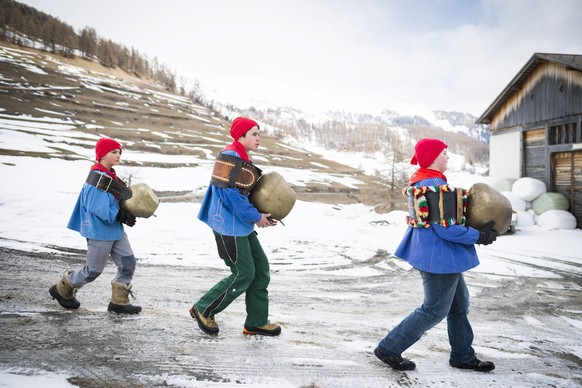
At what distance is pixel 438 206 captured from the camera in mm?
2705

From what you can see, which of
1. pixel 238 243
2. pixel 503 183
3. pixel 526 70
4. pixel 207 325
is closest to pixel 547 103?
pixel 526 70

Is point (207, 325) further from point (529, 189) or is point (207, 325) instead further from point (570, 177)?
point (570, 177)

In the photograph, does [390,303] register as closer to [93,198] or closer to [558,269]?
[93,198]

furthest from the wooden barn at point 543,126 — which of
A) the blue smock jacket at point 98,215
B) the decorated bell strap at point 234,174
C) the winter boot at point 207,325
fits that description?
the blue smock jacket at point 98,215

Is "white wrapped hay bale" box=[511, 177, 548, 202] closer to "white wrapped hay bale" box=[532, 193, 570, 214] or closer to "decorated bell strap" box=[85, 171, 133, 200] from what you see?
"white wrapped hay bale" box=[532, 193, 570, 214]

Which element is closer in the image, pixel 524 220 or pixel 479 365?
pixel 479 365

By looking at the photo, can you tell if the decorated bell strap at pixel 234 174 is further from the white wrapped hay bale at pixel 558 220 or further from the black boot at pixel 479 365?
the white wrapped hay bale at pixel 558 220

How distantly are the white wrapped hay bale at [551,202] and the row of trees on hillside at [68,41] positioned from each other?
284 feet

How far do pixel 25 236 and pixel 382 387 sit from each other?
9392 millimetres

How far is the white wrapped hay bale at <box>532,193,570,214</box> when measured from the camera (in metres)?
14.1

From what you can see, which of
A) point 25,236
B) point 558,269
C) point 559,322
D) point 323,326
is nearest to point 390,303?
point 323,326

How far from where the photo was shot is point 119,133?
41.1m

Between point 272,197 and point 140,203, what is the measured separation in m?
1.58

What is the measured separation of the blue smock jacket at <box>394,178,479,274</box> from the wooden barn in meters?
15.3
